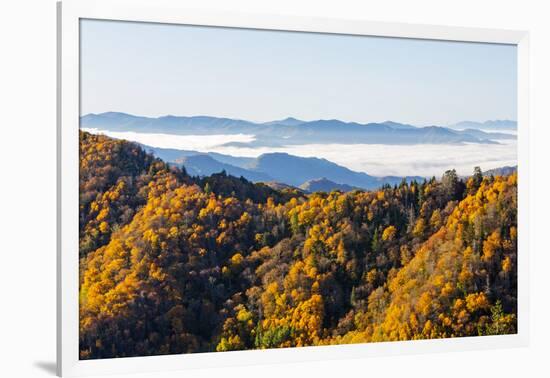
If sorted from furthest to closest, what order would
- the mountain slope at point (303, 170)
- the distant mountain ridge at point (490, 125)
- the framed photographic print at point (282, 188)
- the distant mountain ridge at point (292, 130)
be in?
the distant mountain ridge at point (490, 125) < the mountain slope at point (303, 170) < the distant mountain ridge at point (292, 130) < the framed photographic print at point (282, 188)

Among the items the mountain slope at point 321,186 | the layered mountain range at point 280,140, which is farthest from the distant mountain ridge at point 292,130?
the mountain slope at point 321,186

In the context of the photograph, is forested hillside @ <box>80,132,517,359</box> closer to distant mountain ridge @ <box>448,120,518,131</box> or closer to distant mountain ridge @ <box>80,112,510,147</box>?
distant mountain ridge @ <box>80,112,510,147</box>

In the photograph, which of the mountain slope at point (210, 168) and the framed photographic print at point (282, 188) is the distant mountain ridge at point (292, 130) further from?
the mountain slope at point (210, 168)

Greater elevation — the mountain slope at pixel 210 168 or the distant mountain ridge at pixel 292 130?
the distant mountain ridge at pixel 292 130

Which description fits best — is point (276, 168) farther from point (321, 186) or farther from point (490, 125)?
point (490, 125)

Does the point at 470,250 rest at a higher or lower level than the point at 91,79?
lower

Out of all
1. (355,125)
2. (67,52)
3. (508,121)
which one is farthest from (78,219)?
(508,121)

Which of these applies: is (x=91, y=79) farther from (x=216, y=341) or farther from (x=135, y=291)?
(x=216, y=341)
